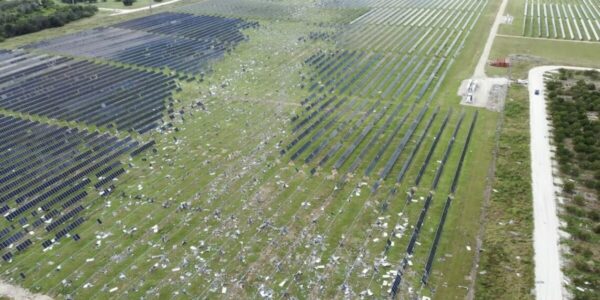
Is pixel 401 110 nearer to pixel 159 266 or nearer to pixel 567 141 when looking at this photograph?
pixel 567 141

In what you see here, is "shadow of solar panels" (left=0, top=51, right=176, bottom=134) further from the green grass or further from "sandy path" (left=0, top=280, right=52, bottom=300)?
the green grass

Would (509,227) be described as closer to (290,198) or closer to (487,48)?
(290,198)

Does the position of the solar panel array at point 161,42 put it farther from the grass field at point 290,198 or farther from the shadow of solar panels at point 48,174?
the shadow of solar panels at point 48,174

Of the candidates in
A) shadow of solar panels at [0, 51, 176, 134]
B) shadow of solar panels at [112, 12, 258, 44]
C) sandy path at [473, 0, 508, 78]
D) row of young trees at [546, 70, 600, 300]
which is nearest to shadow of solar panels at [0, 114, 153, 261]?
shadow of solar panels at [0, 51, 176, 134]

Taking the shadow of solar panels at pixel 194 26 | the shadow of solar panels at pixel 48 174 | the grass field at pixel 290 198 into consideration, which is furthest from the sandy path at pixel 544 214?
the shadow of solar panels at pixel 194 26

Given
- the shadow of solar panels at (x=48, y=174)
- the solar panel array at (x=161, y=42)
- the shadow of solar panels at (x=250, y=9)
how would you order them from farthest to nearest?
the shadow of solar panels at (x=250, y=9) < the solar panel array at (x=161, y=42) < the shadow of solar panels at (x=48, y=174)

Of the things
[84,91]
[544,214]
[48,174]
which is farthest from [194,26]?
[544,214]
